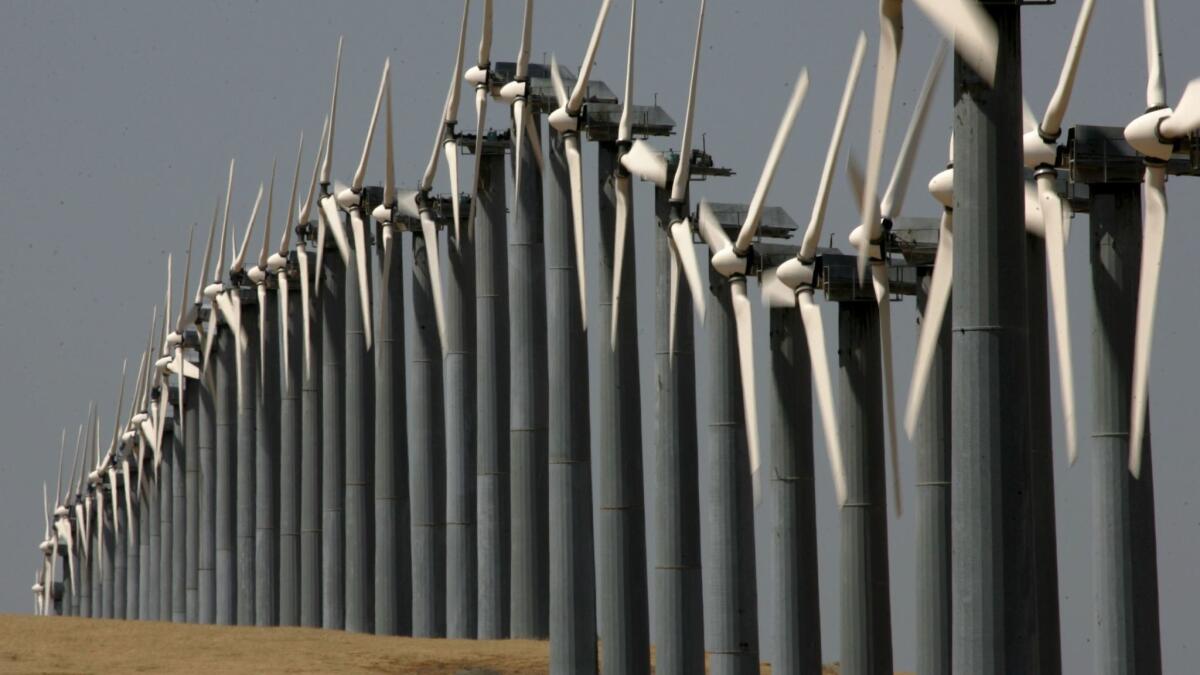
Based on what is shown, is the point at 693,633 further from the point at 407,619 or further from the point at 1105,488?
the point at 407,619

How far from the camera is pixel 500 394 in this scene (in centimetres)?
6184

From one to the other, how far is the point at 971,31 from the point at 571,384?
84.5 feet

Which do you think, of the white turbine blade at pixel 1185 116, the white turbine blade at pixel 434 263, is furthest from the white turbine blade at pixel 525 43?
the white turbine blade at pixel 1185 116

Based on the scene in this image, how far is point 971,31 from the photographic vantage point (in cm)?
2828

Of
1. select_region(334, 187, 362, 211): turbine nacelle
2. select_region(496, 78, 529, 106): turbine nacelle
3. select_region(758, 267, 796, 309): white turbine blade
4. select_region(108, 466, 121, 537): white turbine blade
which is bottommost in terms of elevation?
select_region(108, 466, 121, 537): white turbine blade

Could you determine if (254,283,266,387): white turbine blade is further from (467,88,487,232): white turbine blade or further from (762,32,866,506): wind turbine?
(762,32,866,506): wind turbine

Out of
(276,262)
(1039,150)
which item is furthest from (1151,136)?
(276,262)

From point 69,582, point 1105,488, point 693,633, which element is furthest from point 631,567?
point 69,582

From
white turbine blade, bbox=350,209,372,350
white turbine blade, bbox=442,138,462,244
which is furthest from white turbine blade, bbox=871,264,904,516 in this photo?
white turbine blade, bbox=350,209,372,350

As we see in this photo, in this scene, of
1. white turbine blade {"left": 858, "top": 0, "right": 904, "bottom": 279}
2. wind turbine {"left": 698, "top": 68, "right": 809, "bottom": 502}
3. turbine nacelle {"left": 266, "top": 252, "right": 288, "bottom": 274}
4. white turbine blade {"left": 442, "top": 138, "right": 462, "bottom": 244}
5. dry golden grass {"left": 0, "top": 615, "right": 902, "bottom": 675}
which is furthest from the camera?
turbine nacelle {"left": 266, "top": 252, "right": 288, "bottom": 274}

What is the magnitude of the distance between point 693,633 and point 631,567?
2.83 meters

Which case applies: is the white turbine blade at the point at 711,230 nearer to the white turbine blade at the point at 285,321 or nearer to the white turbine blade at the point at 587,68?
the white turbine blade at the point at 587,68

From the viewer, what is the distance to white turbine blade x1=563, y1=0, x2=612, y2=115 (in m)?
51.4

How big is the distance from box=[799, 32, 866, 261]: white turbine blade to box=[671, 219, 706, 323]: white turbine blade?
350 cm
